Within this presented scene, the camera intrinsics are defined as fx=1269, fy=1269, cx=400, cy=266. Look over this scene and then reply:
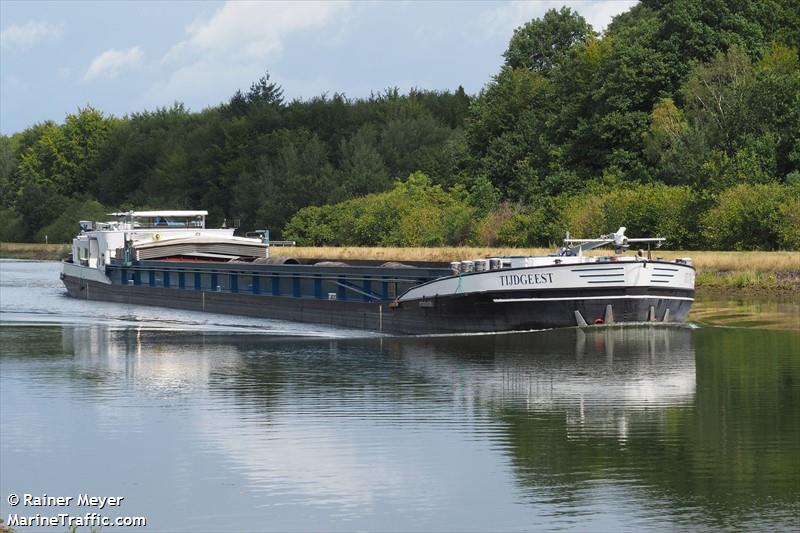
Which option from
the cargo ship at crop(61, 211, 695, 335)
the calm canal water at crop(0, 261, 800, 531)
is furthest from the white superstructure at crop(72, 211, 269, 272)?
the calm canal water at crop(0, 261, 800, 531)

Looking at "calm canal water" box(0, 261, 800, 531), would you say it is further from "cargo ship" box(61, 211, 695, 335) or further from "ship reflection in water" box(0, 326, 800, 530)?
"cargo ship" box(61, 211, 695, 335)

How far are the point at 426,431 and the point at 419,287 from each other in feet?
43.7

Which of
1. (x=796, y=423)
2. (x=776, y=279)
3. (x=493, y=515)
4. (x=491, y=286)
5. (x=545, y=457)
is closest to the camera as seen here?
(x=493, y=515)

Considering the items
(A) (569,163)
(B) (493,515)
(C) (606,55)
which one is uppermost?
(C) (606,55)

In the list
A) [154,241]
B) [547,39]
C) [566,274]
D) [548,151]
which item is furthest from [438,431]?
[547,39]

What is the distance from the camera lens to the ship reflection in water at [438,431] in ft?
43.1

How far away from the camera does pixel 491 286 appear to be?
1134 inches

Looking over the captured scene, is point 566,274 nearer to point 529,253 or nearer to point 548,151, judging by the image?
point 529,253

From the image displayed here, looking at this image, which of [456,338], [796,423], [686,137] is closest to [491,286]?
[456,338]

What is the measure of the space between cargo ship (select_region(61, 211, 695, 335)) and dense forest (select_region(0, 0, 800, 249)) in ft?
55.9

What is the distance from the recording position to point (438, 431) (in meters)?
17.4

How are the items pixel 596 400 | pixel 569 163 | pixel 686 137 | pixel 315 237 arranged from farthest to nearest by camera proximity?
pixel 315 237, pixel 569 163, pixel 686 137, pixel 596 400

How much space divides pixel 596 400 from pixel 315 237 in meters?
66.9

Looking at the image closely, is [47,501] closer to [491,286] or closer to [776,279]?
[491,286]
